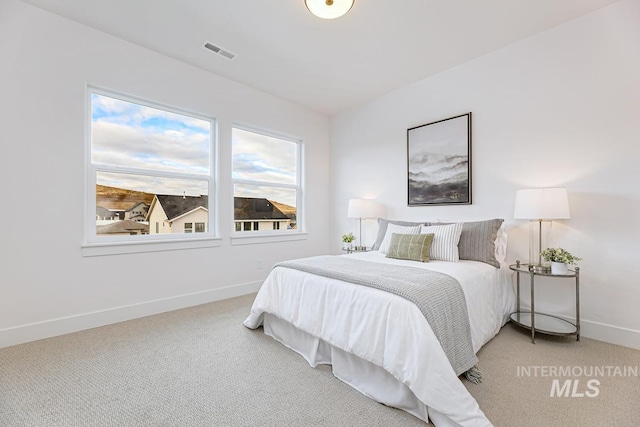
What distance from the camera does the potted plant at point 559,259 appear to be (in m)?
2.33

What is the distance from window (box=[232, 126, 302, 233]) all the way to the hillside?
1.10 metres

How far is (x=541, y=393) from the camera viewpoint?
167cm

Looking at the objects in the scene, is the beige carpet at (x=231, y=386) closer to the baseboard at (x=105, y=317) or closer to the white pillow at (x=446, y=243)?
the baseboard at (x=105, y=317)

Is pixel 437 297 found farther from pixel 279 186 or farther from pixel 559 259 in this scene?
pixel 279 186

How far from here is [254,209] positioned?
403 cm

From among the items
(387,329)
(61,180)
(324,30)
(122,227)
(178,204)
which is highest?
(324,30)

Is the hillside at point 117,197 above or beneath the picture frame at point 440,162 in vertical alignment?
beneath

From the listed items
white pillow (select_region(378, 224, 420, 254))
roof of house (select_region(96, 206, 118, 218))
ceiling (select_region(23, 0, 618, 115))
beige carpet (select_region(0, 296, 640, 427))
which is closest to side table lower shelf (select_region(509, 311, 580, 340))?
beige carpet (select_region(0, 296, 640, 427))

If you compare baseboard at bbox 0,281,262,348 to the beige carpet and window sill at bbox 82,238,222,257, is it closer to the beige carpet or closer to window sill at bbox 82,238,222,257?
the beige carpet

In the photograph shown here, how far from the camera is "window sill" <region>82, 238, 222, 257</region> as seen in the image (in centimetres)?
269

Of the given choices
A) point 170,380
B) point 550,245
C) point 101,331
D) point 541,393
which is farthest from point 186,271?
point 550,245

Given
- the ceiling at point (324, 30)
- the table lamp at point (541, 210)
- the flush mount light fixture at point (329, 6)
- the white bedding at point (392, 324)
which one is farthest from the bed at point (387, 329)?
the flush mount light fixture at point (329, 6)

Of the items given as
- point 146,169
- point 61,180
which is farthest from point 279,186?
point 61,180

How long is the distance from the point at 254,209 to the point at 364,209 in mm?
1542
